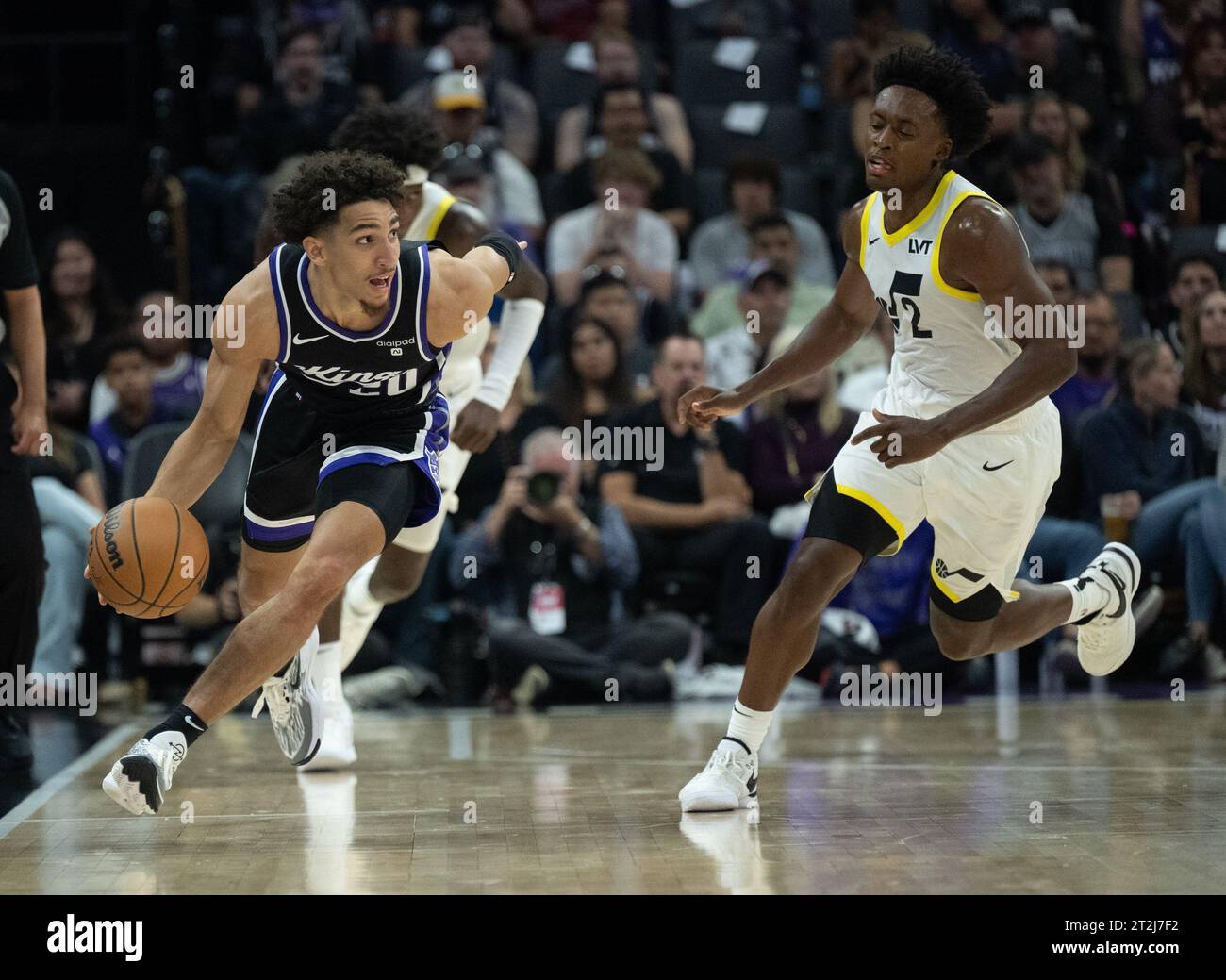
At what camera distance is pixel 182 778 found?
538 cm

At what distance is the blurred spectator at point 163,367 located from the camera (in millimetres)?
8195

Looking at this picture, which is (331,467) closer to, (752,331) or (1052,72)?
(752,331)

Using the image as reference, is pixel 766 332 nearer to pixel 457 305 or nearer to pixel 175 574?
pixel 457 305

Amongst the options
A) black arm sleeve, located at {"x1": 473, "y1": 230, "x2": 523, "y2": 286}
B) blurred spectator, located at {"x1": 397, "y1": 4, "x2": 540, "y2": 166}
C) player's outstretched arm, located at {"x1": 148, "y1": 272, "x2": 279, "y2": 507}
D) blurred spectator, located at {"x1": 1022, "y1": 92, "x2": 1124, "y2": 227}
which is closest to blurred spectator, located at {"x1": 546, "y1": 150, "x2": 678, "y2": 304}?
blurred spectator, located at {"x1": 397, "y1": 4, "x2": 540, "y2": 166}

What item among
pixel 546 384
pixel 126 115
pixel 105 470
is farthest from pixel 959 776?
pixel 126 115

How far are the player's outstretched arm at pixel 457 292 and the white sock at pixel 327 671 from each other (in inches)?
53.2

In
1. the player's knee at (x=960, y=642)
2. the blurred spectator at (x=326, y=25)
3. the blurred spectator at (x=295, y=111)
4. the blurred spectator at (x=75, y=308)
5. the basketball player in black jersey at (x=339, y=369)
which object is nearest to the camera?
the basketball player in black jersey at (x=339, y=369)

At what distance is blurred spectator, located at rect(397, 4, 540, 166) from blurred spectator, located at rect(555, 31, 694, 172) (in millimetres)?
178

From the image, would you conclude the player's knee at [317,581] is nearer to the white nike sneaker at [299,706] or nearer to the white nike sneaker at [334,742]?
the white nike sneaker at [299,706]

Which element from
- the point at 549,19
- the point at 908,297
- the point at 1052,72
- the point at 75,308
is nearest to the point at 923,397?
the point at 908,297

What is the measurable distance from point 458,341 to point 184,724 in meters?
1.90

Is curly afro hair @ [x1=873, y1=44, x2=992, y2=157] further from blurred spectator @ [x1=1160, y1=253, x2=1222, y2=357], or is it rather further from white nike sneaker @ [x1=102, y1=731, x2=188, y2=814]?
blurred spectator @ [x1=1160, y1=253, x2=1222, y2=357]

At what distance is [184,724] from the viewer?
4012 mm

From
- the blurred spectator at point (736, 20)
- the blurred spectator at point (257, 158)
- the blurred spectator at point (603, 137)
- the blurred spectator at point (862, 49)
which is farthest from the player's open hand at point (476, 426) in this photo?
the blurred spectator at point (736, 20)
